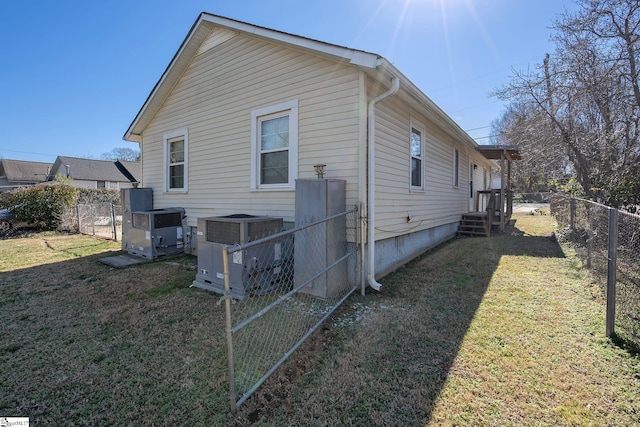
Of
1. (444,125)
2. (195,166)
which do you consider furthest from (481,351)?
(195,166)

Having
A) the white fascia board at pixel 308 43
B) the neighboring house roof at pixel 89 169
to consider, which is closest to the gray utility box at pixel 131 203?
the white fascia board at pixel 308 43

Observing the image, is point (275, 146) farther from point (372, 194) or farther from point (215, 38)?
point (215, 38)

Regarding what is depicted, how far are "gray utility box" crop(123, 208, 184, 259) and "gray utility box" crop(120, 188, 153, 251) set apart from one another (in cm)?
13

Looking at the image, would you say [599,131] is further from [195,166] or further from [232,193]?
[195,166]

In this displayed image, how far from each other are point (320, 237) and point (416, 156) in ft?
11.9

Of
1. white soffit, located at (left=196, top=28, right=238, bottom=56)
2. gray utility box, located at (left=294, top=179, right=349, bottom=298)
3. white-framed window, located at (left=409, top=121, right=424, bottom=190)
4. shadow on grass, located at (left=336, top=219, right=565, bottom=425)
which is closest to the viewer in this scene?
shadow on grass, located at (left=336, top=219, right=565, bottom=425)

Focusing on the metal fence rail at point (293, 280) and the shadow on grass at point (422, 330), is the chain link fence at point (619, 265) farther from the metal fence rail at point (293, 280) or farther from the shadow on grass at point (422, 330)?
the metal fence rail at point (293, 280)

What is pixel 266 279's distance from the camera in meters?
4.34

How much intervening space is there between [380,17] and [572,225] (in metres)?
6.52

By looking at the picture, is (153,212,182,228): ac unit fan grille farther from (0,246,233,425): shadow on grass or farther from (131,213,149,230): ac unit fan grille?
(0,246,233,425): shadow on grass

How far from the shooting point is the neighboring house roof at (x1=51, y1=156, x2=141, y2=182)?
97.4 ft

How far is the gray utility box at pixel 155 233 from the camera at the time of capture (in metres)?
6.43

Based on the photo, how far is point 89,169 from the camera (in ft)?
103

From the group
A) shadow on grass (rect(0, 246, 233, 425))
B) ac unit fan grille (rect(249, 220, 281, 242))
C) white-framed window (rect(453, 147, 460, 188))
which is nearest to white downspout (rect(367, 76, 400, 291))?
ac unit fan grille (rect(249, 220, 281, 242))
